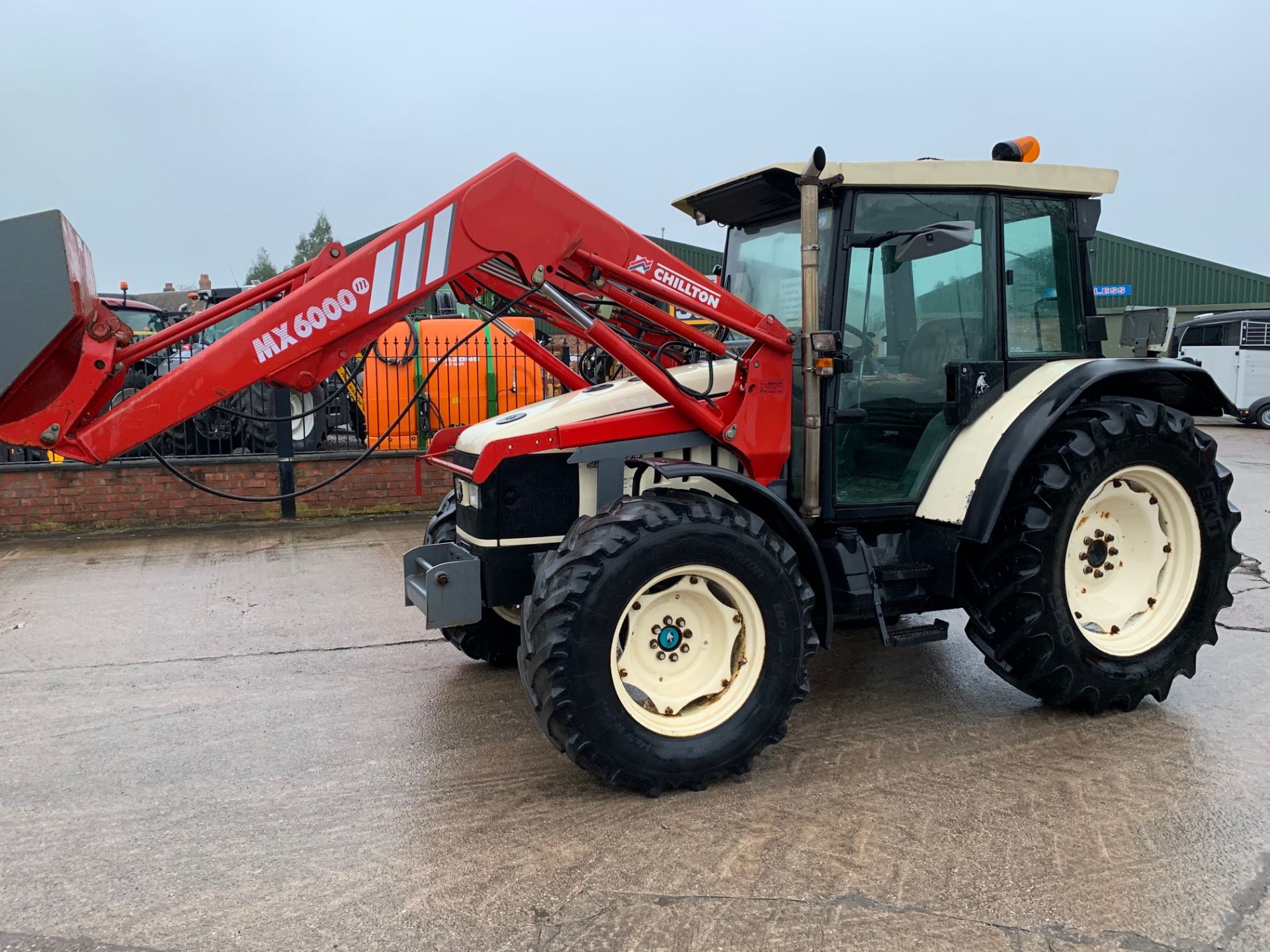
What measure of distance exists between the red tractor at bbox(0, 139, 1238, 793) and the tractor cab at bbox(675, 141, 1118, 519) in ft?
0.04

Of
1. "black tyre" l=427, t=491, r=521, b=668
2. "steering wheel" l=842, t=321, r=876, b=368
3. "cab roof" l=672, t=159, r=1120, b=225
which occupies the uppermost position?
"cab roof" l=672, t=159, r=1120, b=225

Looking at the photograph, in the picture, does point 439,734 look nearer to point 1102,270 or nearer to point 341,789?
point 341,789

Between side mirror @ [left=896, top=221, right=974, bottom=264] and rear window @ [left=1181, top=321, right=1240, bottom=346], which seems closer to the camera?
side mirror @ [left=896, top=221, right=974, bottom=264]

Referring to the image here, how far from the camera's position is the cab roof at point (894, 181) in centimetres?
388

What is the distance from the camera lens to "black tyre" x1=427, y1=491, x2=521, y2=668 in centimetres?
468

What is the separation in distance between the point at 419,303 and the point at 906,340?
206 cm

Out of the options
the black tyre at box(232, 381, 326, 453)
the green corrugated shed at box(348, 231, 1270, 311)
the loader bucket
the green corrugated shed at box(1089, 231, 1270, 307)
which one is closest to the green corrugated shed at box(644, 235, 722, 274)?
the green corrugated shed at box(348, 231, 1270, 311)

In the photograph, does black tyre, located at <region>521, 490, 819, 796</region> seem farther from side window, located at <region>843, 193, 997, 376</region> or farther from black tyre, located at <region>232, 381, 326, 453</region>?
black tyre, located at <region>232, 381, 326, 453</region>

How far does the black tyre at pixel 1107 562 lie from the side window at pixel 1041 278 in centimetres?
45

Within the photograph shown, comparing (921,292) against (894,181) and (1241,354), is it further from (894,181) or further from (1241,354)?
(1241,354)

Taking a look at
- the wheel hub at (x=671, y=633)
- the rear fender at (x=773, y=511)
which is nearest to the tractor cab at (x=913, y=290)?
the rear fender at (x=773, y=511)

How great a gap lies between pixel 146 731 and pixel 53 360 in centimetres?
185

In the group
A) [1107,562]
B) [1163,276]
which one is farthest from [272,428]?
[1163,276]

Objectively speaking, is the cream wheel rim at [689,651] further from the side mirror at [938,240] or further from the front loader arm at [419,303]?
the side mirror at [938,240]
